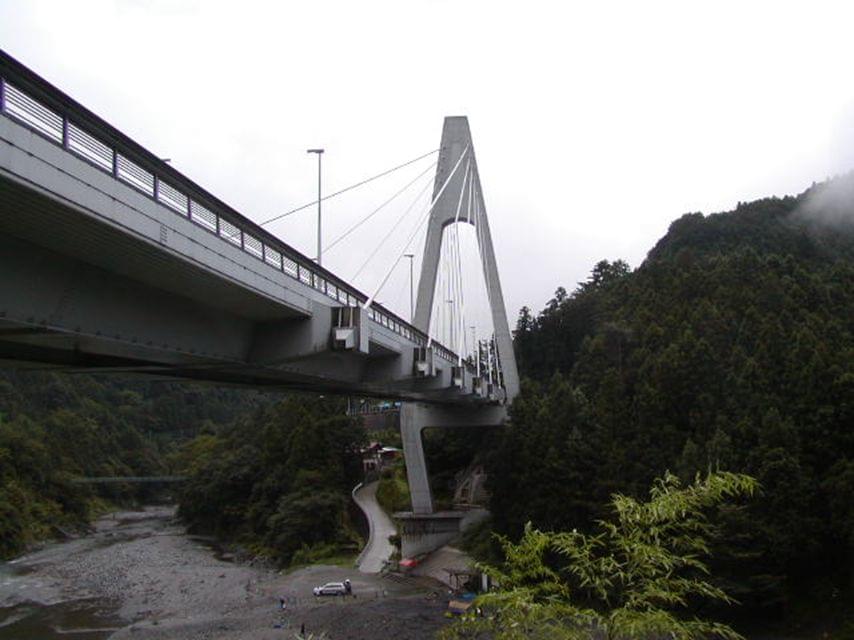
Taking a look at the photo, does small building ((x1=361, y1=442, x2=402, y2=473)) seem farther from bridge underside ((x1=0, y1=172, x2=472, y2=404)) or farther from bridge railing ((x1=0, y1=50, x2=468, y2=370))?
bridge railing ((x1=0, y1=50, x2=468, y2=370))

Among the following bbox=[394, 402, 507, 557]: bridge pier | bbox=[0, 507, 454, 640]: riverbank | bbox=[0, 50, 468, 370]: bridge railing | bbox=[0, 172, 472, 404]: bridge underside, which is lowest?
bbox=[0, 507, 454, 640]: riverbank

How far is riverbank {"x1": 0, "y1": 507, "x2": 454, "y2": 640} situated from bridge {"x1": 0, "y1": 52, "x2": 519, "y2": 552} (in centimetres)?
758

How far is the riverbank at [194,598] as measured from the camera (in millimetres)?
23953

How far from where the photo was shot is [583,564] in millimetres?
4277

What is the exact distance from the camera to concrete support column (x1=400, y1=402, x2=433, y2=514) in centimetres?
3584

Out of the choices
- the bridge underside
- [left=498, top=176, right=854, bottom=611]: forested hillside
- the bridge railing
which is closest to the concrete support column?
[left=498, top=176, right=854, bottom=611]: forested hillside

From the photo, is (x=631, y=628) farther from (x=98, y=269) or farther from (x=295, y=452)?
(x=295, y=452)

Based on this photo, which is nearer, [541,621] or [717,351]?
[541,621]

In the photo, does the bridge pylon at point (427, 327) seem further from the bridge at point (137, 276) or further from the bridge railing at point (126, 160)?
the bridge railing at point (126, 160)

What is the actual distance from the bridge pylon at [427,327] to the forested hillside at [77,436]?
12.6 m

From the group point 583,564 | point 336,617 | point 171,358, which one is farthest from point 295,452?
point 583,564

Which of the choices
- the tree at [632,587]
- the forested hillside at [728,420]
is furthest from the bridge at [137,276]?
the forested hillside at [728,420]

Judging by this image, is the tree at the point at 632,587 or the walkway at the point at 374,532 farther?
the walkway at the point at 374,532

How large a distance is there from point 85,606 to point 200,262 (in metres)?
24.8
